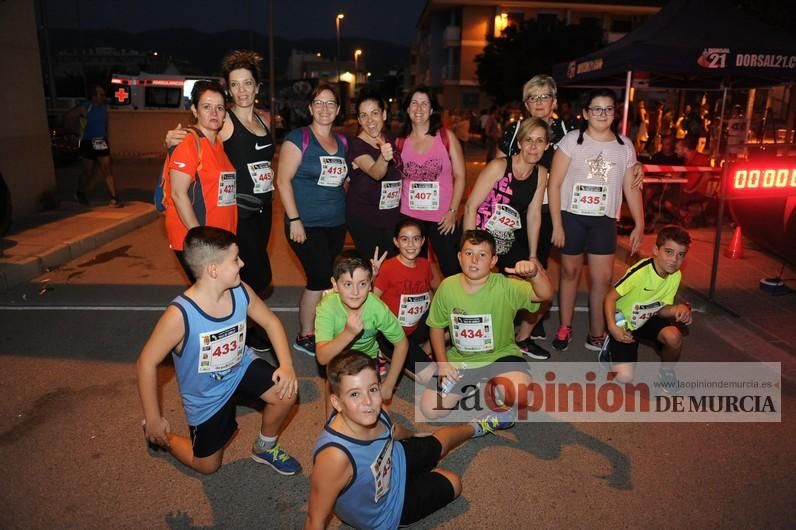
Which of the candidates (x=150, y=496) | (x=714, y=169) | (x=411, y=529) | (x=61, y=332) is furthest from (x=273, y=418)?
(x=714, y=169)

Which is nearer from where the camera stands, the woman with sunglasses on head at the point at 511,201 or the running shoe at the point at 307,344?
the woman with sunglasses on head at the point at 511,201

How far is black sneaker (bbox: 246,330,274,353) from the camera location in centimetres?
497

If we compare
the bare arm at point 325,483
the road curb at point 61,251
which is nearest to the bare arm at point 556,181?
the bare arm at point 325,483

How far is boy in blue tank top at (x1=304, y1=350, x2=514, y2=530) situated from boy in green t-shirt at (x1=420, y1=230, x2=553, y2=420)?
3.05 ft

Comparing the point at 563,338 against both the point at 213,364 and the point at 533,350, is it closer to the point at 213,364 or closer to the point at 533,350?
the point at 533,350

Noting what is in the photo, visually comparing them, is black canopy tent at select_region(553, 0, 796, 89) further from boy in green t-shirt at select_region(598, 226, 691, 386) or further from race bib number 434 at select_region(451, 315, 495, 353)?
race bib number 434 at select_region(451, 315, 495, 353)

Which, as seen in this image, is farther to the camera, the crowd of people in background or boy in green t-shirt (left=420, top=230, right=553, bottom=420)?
boy in green t-shirt (left=420, top=230, right=553, bottom=420)

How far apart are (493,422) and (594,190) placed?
6.56 feet

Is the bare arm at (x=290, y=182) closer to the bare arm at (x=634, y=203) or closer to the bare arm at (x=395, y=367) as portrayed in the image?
the bare arm at (x=395, y=367)

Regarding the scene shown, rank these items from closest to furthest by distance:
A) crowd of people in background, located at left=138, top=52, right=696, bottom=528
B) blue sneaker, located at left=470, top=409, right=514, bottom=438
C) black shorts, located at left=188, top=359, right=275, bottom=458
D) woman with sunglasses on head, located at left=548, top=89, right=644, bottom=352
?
1. crowd of people in background, located at left=138, top=52, right=696, bottom=528
2. black shorts, located at left=188, top=359, right=275, bottom=458
3. blue sneaker, located at left=470, top=409, right=514, bottom=438
4. woman with sunglasses on head, located at left=548, top=89, right=644, bottom=352

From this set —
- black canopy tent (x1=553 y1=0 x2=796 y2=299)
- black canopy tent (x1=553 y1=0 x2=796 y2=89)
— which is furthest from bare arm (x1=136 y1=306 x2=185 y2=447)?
black canopy tent (x1=553 y1=0 x2=796 y2=89)

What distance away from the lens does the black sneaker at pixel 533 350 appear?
4844 mm

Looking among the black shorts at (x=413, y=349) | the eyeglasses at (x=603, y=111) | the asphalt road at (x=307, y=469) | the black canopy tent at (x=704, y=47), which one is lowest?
the asphalt road at (x=307, y=469)

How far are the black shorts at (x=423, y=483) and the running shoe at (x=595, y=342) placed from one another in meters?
2.36
